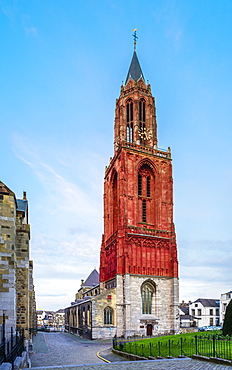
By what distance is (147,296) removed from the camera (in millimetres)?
53281

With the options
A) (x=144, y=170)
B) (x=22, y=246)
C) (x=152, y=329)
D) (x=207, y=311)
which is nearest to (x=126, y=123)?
(x=144, y=170)

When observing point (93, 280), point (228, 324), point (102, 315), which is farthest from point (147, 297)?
point (93, 280)

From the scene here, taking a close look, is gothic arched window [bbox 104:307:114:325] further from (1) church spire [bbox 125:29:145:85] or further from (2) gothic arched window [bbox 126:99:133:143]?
(1) church spire [bbox 125:29:145:85]

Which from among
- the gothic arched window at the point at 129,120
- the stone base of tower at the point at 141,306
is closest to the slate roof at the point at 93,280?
the stone base of tower at the point at 141,306

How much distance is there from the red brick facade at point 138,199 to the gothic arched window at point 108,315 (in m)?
5.66

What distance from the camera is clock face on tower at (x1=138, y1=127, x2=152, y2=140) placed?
6462cm

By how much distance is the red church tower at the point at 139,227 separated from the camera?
51625 millimetres

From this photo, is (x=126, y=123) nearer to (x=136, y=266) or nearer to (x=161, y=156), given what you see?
(x=161, y=156)

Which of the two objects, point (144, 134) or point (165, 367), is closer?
point (165, 367)

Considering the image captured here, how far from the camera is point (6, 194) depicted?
67.3 feet

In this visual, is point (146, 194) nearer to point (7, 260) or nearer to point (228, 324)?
point (228, 324)

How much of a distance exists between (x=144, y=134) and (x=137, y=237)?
69.1 ft

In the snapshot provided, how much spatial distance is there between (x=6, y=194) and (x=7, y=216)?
1361mm

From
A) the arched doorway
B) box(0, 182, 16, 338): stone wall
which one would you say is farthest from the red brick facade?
box(0, 182, 16, 338): stone wall
